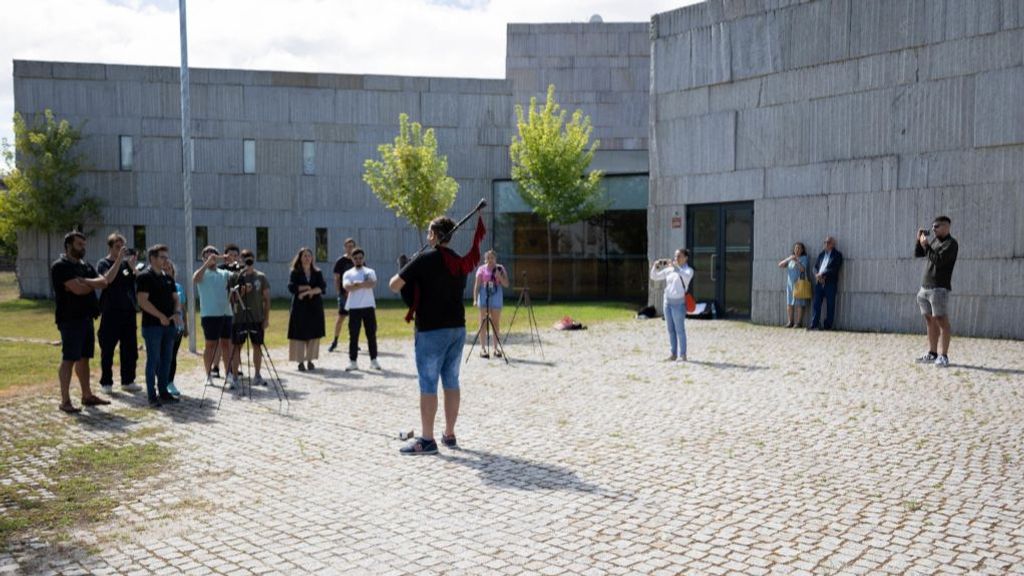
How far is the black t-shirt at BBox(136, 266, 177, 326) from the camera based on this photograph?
32.7 feet

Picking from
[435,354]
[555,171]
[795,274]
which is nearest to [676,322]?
[795,274]

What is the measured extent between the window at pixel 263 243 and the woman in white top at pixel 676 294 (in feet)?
74.0

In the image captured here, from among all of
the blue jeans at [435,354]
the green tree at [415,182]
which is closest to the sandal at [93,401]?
the blue jeans at [435,354]

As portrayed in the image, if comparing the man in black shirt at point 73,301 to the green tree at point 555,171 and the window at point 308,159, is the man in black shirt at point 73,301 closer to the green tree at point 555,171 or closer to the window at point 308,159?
the green tree at point 555,171

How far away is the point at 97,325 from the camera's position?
20391mm

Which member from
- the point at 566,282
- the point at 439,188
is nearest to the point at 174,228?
the point at 439,188

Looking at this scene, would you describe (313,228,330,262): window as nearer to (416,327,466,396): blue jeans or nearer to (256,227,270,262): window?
(256,227,270,262): window

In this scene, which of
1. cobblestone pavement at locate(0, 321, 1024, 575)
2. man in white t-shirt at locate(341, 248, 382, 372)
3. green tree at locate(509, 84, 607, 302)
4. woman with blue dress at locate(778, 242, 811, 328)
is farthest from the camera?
green tree at locate(509, 84, 607, 302)

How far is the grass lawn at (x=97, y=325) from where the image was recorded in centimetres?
1327

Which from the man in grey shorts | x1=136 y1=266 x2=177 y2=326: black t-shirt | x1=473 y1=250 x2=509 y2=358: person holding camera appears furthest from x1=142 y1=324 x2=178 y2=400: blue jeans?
the man in grey shorts

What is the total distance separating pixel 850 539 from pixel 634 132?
37.5 meters

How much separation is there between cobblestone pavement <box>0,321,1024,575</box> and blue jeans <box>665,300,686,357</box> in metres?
2.03

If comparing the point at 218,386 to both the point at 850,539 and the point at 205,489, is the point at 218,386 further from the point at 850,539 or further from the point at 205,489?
the point at 850,539

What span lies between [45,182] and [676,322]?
1055 inches
